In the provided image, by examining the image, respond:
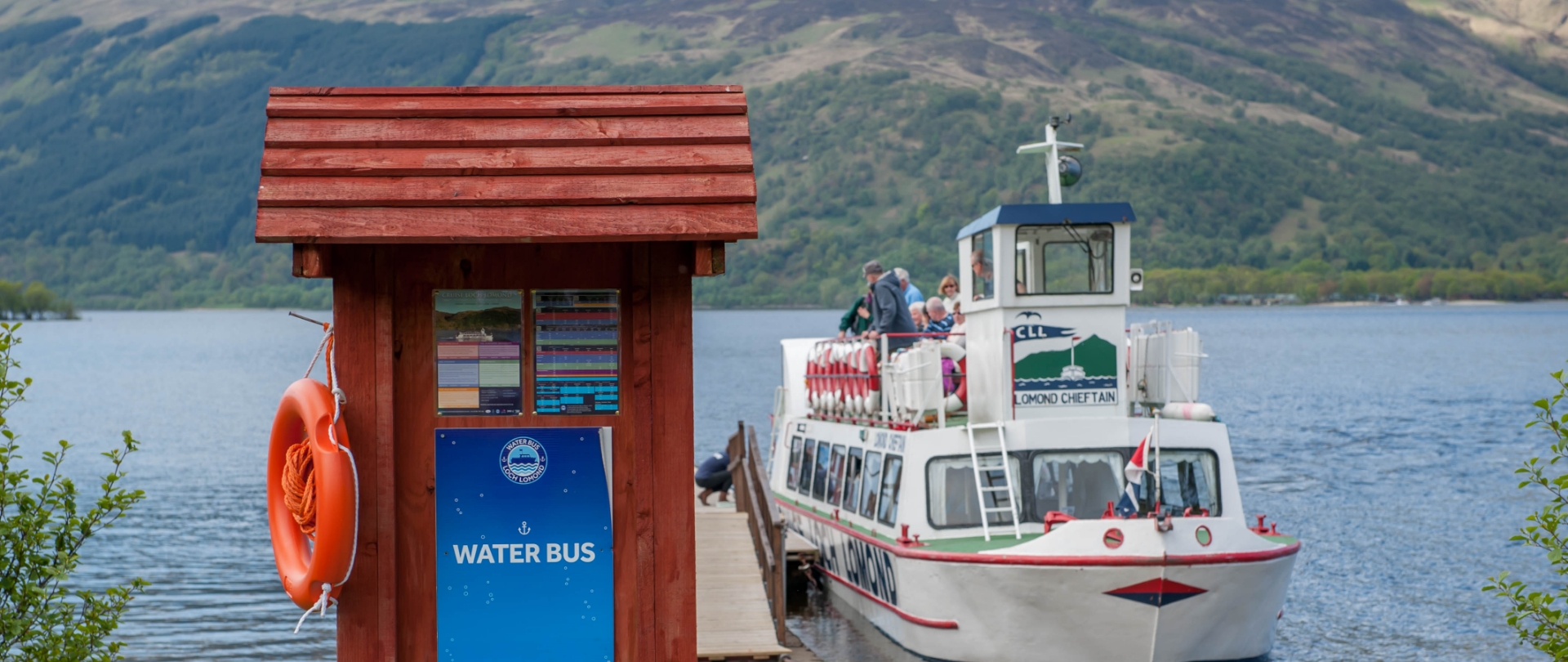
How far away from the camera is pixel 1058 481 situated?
14422 millimetres

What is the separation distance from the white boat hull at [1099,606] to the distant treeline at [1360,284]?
153303 mm

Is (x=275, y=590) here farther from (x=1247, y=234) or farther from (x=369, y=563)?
(x=1247, y=234)

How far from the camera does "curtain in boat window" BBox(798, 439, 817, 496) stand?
20031 millimetres

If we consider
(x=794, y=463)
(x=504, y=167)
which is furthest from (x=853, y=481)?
(x=504, y=167)

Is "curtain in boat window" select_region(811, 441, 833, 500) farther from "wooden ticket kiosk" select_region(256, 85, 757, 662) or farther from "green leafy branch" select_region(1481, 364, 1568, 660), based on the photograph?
"wooden ticket kiosk" select_region(256, 85, 757, 662)

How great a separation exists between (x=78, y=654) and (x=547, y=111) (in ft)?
10.2

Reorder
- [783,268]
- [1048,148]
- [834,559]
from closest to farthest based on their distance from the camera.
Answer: [1048,148]
[834,559]
[783,268]

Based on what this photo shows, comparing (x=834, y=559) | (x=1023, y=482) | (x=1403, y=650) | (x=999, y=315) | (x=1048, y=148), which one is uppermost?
(x=1048, y=148)

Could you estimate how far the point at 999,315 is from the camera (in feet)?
47.6

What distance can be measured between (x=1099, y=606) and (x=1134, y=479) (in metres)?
1.20

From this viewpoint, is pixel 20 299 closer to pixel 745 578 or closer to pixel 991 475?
pixel 745 578

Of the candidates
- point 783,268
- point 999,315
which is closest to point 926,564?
point 999,315

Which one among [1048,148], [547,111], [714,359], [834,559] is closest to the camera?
[547,111]

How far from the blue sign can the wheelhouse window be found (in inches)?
581
